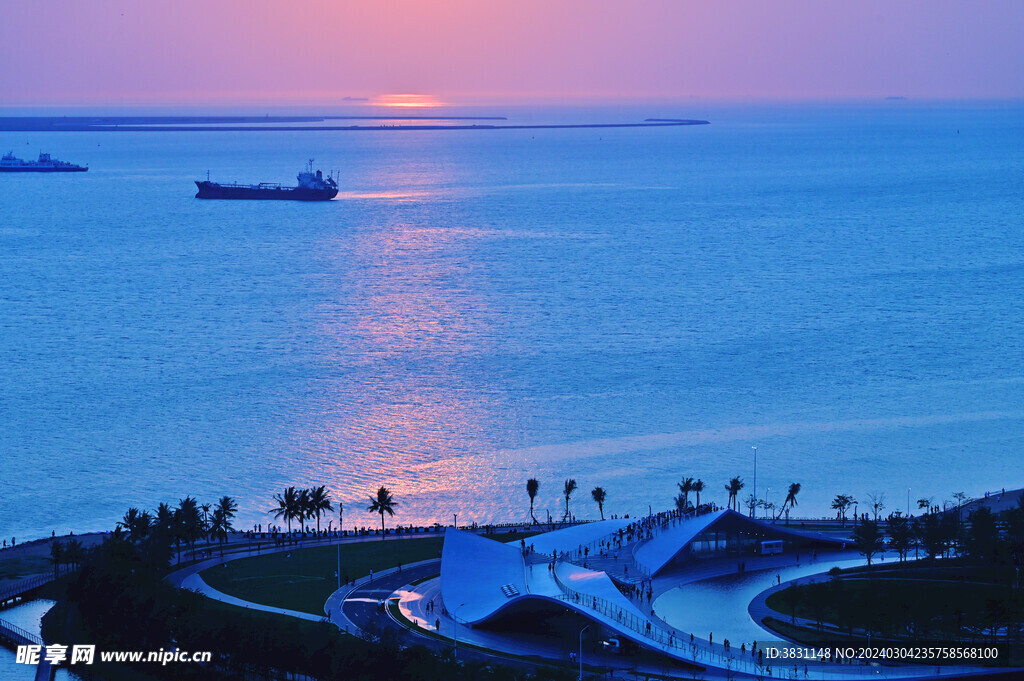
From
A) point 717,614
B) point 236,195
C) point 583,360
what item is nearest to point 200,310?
point 583,360

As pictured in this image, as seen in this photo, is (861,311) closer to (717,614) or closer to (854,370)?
(854,370)

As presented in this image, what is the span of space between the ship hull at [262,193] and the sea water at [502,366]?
35692 millimetres

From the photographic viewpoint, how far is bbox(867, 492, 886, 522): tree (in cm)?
5569

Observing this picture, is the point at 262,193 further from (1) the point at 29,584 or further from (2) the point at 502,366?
(1) the point at 29,584

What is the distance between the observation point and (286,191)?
184 metres

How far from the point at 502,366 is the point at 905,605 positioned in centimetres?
4177

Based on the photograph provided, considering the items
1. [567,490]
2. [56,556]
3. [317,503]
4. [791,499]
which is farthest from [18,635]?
[791,499]

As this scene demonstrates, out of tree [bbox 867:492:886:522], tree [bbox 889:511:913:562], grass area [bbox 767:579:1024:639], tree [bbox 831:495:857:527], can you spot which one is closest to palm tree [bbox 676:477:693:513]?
tree [bbox 831:495:857:527]

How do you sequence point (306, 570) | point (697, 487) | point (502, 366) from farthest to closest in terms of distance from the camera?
point (502, 366) < point (697, 487) < point (306, 570)

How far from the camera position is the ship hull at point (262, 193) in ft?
595

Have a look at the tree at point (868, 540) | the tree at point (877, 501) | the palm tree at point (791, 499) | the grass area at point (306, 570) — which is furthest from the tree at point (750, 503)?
the grass area at point (306, 570)

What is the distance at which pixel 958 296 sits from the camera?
102000mm

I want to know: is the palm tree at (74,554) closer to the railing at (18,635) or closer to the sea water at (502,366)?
the railing at (18,635)

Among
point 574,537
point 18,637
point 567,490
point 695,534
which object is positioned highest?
point 567,490
